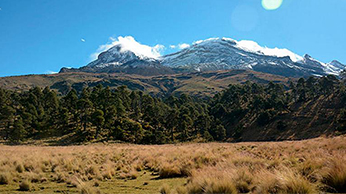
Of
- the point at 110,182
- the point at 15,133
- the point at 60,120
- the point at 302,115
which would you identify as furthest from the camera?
the point at 302,115

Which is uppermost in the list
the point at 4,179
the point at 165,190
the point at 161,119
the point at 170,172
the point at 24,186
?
the point at 161,119

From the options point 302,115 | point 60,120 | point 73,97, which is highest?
point 73,97

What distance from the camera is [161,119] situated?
86688mm

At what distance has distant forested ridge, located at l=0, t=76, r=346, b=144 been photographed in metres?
67.0

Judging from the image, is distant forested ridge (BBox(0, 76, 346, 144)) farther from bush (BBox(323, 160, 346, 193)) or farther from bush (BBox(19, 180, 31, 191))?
bush (BBox(323, 160, 346, 193))

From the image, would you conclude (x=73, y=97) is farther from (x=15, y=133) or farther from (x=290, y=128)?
(x=290, y=128)

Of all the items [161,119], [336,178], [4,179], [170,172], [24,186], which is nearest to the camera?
[336,178]

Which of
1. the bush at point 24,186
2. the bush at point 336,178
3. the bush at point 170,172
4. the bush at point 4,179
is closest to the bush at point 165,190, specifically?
the bush at point 170,172

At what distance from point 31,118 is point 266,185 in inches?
3185

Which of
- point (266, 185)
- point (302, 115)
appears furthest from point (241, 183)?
point (302, 115)

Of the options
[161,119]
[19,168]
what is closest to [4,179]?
[19,168]

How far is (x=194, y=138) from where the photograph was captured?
260 ft

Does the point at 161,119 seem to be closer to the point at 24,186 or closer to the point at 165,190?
the point at 24,186

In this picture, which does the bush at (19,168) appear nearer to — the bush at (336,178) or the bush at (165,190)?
the bush at (165,190)
